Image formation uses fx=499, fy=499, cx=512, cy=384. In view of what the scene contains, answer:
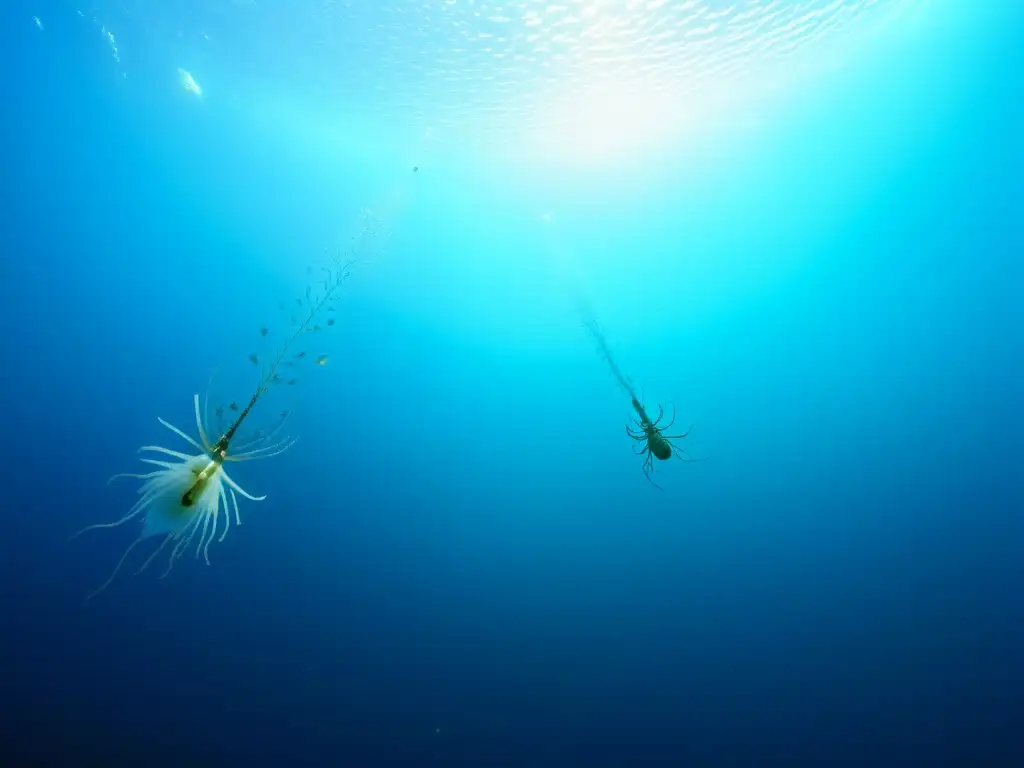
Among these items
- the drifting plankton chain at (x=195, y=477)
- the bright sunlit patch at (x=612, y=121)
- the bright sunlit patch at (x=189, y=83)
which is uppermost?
the bright sunlit patch at (x=612, y=121)

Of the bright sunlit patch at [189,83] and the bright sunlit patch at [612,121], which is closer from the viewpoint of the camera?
the bright sunlit patch at [612,121]

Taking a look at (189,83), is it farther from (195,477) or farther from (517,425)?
(517,425)

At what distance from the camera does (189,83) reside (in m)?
9.68

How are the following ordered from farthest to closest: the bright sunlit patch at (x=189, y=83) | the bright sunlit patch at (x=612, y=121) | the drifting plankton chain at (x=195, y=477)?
the bright sunlit patch at (x=189, y=83)
the bright sunlit patch at (x=612, y=121)
the drifting plankton chain at (x=195, y=477)

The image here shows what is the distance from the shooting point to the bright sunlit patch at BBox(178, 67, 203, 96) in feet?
30.5

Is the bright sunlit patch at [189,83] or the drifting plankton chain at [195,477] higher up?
the bright sunlit patch at [189,83]

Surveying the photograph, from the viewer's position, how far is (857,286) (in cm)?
2519

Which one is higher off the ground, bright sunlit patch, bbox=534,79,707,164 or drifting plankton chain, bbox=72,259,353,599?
bright sunlit patch, bbox=534,79,707,164

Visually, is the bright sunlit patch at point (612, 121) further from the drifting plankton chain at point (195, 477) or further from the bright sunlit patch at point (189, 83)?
the bright sunlit patch at point (189, 83)

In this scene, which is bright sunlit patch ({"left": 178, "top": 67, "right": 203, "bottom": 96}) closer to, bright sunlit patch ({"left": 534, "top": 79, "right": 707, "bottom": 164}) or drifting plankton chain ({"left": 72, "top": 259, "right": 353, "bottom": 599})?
bright sunlit patch ({"left": 534, "top": 79, "right": 707, "bottom": 164})

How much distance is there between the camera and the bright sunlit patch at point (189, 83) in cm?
930

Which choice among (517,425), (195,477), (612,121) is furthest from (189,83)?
(517,425)

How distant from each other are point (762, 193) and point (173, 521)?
1975cm

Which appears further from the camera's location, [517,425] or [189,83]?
[517,425]
